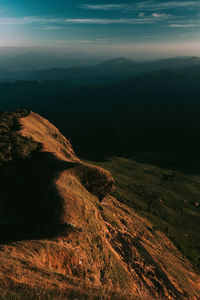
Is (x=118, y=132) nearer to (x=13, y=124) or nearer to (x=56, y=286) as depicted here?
(x=13, y=124)

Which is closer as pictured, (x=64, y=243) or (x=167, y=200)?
(x=64, y=243)

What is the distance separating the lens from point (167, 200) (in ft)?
150

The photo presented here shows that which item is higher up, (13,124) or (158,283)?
(13,124)

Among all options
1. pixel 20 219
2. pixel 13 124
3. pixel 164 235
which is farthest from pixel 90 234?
pixel 13 124

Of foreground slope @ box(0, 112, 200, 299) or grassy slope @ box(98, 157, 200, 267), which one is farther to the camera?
grassy slope @ box(98, 157, 200, 267)

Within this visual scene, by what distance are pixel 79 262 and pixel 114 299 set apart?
4.87 meters

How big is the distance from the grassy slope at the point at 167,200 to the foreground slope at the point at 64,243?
7.40 m

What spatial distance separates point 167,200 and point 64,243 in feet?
132

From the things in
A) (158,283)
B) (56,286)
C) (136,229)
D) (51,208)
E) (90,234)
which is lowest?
(136,229)

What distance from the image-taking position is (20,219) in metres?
14.1

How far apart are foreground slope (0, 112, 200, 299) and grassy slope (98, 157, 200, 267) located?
24.3 ft

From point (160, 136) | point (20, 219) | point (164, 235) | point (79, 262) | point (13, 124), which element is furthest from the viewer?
point (160, 136)

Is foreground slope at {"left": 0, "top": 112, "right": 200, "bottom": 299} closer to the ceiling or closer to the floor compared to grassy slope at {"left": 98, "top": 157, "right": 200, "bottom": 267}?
closer to the ceiling

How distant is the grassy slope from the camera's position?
3424cm
